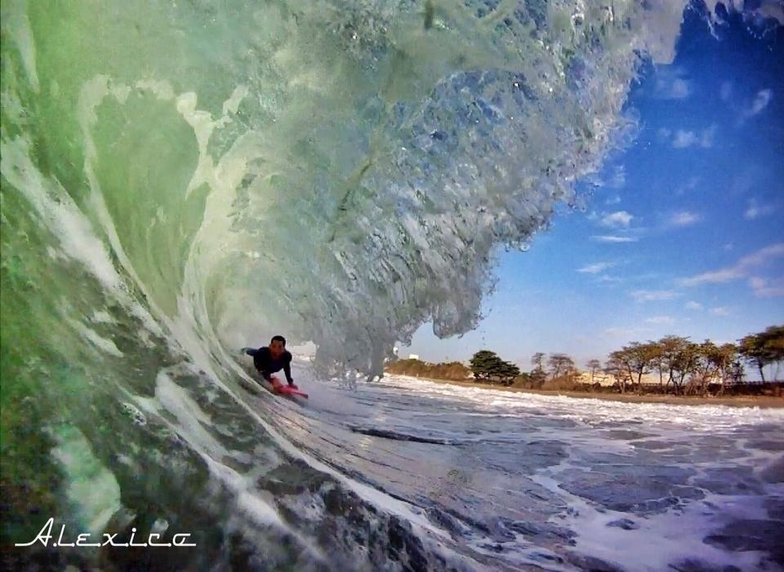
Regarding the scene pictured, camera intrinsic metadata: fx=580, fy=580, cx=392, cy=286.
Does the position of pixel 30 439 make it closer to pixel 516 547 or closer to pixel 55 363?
pixel 55 363

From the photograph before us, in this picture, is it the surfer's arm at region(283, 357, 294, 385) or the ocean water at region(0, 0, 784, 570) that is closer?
the ocean water at region(0, 0, 784, 570)

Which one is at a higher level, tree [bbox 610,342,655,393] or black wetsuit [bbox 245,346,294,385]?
tree [bbox 610,342,655,393]

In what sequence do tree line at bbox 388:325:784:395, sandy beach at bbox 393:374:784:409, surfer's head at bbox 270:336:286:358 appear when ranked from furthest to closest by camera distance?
sandy beach at bbox 393:374:784:409, tree line at bbox 388:325:784:395, surfer's head at bbox 270:336:286:358

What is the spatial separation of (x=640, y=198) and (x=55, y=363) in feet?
13.4

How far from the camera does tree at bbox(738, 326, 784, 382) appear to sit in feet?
14.2

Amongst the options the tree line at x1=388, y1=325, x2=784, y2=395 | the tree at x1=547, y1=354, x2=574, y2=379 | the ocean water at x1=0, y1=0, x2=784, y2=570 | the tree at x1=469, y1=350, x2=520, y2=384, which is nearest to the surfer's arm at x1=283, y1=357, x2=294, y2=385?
the ocean water at x1=0, y1=0, x2=784, y2=570

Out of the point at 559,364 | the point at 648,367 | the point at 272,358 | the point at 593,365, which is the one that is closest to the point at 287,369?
the point at 272,358

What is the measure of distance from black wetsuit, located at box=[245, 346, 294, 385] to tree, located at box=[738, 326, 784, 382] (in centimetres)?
343

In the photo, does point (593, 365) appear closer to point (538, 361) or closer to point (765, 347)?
point (538, 361)

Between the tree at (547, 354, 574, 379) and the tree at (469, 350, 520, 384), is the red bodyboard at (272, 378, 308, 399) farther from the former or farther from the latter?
the tree at (547, 354, 574, 379)

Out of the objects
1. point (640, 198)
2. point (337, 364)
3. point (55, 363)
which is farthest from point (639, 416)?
point (55, 363)

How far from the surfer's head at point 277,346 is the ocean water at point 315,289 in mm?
269

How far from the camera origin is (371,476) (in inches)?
115

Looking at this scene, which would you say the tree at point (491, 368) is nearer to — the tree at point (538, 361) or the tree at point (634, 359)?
the tree at point (538, 361)
